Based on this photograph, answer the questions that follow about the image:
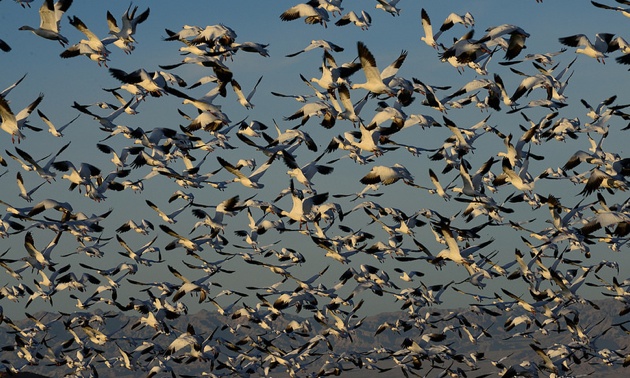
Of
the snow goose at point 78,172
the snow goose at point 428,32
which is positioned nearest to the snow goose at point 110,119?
the snow goose at point 78,172

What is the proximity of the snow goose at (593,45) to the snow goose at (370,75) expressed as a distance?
6395 millimetres

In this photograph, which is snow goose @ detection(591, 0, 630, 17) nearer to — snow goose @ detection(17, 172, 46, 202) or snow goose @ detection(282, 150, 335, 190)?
snow goose @ detection(282, 150, 335, 190)

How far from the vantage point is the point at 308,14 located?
3016cm

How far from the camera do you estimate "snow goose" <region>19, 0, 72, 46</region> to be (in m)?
28.9

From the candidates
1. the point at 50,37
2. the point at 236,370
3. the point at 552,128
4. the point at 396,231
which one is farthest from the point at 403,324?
the point at 50,37

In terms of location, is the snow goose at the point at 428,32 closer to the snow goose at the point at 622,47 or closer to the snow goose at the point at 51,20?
the snow goose at the point at 622,47

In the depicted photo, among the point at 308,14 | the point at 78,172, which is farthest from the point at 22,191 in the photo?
the point at 308,14

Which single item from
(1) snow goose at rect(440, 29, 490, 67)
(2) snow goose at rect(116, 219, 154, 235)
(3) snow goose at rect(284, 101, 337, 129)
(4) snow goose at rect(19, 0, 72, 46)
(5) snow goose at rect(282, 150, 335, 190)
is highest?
(4) snow goose at rect(19, 0, 72, 46)

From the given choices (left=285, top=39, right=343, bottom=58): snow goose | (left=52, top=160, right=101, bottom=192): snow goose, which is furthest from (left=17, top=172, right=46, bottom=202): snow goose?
(left=285, top=39, right=343, bottom=58): snow goose

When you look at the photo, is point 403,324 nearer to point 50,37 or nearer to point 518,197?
point 518,197

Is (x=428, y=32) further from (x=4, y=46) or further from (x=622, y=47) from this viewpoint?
(x=4, y=46)

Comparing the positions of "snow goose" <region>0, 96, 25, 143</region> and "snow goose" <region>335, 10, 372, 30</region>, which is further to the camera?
"snow goose" <region>335, 10, 372, 30</region>

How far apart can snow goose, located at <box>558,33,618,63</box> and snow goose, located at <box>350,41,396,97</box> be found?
6395 mm

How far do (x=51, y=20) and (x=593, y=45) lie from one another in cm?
1710
